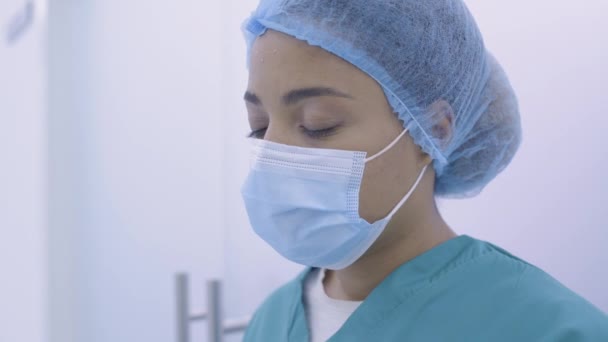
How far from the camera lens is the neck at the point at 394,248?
79 centimetres

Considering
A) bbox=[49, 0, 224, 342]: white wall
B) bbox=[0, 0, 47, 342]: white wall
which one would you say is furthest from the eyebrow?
bbox=[0, 0, 47, 342]: white wall

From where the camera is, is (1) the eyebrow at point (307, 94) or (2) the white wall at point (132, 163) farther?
(2) the white wall at point (132, 163)

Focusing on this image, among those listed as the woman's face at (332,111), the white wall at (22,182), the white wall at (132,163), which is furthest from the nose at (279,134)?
the white wall at (22,182)

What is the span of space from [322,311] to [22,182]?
4.57ft

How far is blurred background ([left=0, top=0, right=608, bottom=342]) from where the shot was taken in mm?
951

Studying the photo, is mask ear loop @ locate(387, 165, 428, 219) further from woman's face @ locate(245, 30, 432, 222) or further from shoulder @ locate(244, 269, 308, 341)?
shoulder @ locate(244, 269, 308, 341)

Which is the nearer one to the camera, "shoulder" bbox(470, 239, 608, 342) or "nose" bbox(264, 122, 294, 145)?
"shoulder" bbox(470, 239, 608, 342)

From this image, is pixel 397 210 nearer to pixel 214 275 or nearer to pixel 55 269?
pixel 214 275

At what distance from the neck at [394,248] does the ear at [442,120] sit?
103 mm

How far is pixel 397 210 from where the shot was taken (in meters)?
0.75

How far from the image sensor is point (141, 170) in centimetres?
170

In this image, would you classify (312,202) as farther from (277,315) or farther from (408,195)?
(277,315)

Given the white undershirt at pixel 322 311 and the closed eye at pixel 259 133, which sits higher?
the closed eye at pixel 259 133

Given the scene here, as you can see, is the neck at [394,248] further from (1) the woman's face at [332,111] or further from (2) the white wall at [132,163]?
(2) the white wall at [132,163]
